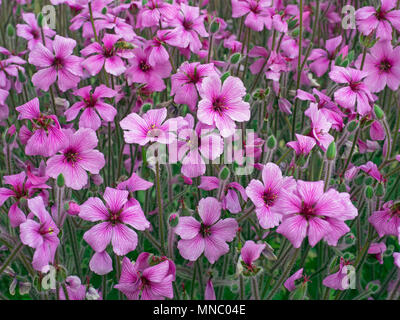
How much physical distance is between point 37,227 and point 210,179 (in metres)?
0.32

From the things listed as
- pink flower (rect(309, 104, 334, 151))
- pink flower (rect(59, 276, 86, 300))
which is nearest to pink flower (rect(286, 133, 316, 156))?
pink flower (rect(309, 104, 334, 151))

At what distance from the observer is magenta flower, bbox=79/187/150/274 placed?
28.0 inches

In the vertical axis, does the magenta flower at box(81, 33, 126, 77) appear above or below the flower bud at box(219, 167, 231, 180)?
above

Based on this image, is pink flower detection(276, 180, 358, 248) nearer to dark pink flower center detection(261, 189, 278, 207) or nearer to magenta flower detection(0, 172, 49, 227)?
dark pink flower center detection(261, 189, 278, 207)

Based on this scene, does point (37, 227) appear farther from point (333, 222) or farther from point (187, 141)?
point (333, 222)

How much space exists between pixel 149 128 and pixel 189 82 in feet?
0.51

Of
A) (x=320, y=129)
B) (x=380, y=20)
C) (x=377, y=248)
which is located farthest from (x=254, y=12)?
(x=377, y=248)

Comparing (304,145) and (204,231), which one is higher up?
(304,145)

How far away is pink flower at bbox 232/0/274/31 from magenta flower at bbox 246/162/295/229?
0.45 meters

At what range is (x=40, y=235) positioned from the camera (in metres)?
0.69

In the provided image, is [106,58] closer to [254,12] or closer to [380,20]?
[254,12]

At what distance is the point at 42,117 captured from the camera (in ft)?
2.63

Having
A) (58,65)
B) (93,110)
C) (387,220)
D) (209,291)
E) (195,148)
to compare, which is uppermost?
(58,65)
